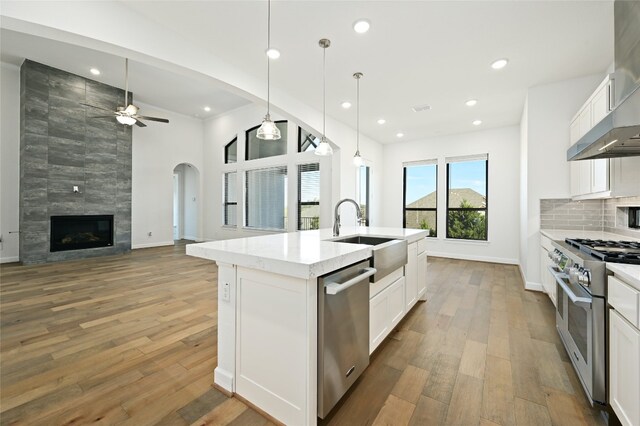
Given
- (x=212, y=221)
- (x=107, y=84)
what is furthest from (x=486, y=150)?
(x=107, y=84)

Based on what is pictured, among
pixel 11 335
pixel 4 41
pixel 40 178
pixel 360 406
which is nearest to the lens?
pixel 360 406

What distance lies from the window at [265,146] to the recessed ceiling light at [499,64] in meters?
4.52

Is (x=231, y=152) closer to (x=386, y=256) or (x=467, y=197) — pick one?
(x=467, y=197)

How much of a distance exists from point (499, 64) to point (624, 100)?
2.31m

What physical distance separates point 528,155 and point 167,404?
4.88 m

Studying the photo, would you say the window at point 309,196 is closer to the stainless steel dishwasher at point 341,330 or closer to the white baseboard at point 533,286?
the white baseboard at point 533,286

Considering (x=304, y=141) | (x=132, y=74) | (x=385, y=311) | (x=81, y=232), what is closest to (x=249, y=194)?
(x=304, y=141)

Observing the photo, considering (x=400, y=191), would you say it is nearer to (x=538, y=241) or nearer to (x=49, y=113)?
(x=538, y=241)

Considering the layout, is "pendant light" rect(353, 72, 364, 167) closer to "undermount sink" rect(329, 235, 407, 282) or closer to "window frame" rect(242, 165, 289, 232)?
"undermount sink" rect(329, 235, 407, 282)

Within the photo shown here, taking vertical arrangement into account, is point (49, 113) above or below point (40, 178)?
above

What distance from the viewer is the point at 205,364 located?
195 centimetres

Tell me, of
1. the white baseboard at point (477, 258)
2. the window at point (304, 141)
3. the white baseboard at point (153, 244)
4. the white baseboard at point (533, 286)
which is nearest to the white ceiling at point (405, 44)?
the window at point (304, 141)

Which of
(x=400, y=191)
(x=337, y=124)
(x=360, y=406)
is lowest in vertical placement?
(x=360, y=406)

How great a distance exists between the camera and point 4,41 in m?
4.27
